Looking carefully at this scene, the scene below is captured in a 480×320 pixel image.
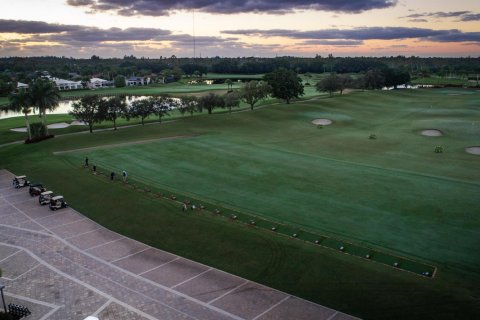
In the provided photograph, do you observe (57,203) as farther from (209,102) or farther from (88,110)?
(209,102)

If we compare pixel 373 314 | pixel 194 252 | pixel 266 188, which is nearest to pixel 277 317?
pixel 373 314

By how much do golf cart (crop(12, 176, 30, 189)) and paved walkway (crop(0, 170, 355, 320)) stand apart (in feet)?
46.1

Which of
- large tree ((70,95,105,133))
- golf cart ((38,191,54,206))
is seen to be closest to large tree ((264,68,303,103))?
large tree ((70,95,105,133))

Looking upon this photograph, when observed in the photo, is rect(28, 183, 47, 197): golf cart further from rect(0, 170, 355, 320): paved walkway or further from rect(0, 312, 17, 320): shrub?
rect(0, 312, 17, 320): shrub

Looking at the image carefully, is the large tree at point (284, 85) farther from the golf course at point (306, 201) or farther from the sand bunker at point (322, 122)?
the golf course at point (306, 201)

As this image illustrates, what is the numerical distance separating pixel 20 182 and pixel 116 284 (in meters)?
30.2

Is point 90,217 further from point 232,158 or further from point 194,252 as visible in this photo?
point 232,158

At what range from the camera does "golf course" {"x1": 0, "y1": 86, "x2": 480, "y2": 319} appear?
2772 centimetres

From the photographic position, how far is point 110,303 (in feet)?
84.6

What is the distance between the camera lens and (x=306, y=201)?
42750 millimetres

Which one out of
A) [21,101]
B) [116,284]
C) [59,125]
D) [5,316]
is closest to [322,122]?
[21,101]

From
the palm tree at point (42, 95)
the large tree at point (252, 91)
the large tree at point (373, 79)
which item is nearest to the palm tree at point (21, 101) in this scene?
the palm tree at point (42, 95)

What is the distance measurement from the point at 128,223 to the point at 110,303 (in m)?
13.5

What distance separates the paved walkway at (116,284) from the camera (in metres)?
24.8
